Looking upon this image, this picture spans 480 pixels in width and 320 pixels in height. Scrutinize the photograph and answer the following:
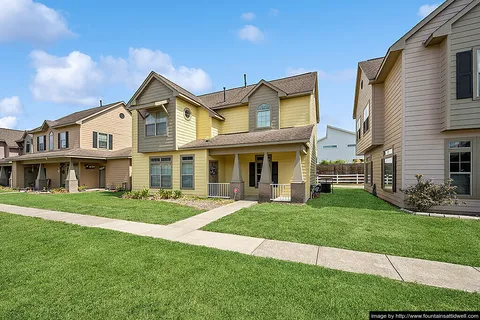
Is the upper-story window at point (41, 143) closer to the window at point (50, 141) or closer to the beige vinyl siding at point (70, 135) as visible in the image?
the beige vinyl siding at point (70, 135)

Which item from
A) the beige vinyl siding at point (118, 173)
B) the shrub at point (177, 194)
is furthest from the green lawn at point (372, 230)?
the beige vinyl siding at point (118, 173)

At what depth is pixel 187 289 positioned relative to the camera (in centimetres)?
318

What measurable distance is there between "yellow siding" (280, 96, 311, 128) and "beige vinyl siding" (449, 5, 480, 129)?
6.31 m

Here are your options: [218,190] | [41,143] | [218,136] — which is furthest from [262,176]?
[41,143]

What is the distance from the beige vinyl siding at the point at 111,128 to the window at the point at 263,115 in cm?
1603

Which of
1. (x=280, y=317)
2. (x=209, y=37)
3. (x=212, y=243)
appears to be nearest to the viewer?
(x=280, y=317)

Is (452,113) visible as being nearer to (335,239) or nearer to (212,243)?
(335,239)

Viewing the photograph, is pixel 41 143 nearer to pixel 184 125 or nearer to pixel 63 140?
pixel 63 140

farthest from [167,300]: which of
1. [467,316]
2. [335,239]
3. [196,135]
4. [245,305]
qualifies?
[196,135]

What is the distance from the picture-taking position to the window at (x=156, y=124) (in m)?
13.8

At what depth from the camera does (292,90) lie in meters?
13.4

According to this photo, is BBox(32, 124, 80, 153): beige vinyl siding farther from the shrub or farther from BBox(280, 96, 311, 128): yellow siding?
BBox(280, 96, 311, 128): yellow siding

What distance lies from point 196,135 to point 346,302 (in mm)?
13421

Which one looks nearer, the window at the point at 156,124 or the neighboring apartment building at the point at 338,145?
the window at the point at 156,124
